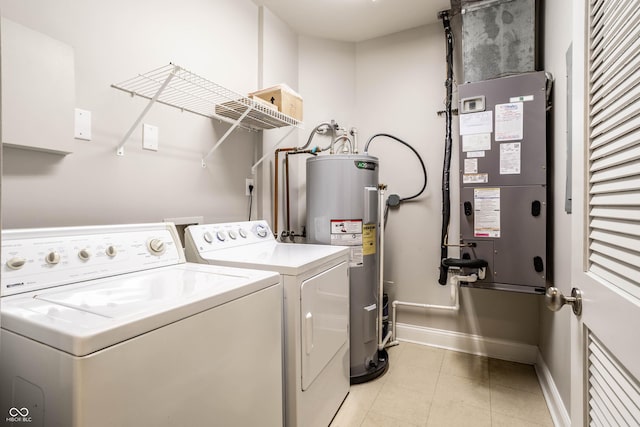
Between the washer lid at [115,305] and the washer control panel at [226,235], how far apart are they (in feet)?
1.17

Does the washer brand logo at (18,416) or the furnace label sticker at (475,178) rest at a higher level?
the furnace label sticker at (475,178)

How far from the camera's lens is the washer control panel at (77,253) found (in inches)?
37.8

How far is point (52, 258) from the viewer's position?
3.39 ft

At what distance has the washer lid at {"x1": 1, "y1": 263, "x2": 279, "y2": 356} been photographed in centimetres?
67

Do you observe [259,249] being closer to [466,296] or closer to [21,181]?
[21,181]

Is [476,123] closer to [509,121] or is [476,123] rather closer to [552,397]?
[509,121]

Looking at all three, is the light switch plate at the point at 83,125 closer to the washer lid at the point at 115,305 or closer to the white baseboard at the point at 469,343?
the washer lid at the point at 115,305

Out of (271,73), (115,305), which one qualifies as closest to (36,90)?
(115,305)

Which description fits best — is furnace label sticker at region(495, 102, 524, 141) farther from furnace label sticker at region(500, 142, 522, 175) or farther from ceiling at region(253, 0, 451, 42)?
ceiling at region(253, 0, 451, 42)

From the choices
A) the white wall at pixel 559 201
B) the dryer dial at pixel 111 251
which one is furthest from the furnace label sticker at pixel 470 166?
the dryer dial at pixel 111 251

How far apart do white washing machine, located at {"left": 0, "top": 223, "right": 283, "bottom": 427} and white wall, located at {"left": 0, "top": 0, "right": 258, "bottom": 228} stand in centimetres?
20

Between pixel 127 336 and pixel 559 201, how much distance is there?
6.79 ft

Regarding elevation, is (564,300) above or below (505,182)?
below

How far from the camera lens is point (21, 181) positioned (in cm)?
112
